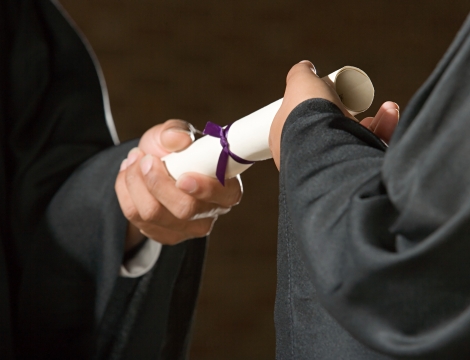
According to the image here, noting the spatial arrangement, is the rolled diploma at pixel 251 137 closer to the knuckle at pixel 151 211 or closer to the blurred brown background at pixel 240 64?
the knuckle at pixel 151 211

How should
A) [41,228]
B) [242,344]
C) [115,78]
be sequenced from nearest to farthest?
[41,228]
[115,78]
[242,344]

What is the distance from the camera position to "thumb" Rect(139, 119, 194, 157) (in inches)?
29.4

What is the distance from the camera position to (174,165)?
718mm

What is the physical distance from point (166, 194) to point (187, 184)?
40 millimetres

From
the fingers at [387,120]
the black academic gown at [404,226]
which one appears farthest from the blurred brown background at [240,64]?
the black academic gown at [404,226]

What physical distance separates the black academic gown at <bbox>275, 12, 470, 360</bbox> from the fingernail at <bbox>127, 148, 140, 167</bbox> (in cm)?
45

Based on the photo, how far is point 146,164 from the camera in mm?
731

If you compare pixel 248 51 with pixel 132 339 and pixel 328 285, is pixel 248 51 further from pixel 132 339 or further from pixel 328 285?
pixel 328 285

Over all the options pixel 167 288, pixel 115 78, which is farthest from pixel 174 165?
pixel 115 78

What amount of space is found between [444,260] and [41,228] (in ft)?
2.07

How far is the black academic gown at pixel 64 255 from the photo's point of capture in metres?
0.79

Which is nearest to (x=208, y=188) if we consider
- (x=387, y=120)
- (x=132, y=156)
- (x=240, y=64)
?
(x=132, y=156)

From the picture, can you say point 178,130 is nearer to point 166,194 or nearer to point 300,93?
point 166,194

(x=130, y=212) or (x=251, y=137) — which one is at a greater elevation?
(x=251, y=137)
